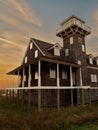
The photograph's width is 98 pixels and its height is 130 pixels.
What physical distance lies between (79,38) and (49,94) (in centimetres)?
1210

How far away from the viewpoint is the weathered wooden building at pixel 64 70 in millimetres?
19406

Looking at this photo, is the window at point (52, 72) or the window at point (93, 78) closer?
the window at point (52, 72)

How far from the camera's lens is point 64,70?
21.8 metres

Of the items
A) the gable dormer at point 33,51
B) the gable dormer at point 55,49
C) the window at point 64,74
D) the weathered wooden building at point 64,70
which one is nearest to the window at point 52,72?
the weathered wooden building at point 64,70

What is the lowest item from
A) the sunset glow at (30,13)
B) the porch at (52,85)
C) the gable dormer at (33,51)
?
the porch at (52,85)

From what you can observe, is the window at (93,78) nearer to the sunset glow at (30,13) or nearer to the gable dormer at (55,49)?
the gable dormer at (55,49)

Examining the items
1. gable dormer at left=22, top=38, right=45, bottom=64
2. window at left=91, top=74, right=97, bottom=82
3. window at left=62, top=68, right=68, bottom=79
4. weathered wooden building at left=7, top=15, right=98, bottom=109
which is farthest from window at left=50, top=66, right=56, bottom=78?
window at left=91, top=74, right=97, bottom=82

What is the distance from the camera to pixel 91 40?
27.6 m

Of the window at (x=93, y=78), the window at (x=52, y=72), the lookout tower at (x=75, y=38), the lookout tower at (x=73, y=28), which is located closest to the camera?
the window at (x=52, y=72)

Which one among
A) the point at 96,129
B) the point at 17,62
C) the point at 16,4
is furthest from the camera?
the point at 17,62

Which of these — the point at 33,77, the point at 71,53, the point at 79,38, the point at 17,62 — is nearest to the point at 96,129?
the point at 33,77

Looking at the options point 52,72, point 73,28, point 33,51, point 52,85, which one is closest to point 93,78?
point 73,28

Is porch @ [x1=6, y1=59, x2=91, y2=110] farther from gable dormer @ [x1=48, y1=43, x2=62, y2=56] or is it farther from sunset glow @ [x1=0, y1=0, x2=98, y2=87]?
sunset glow @ [x1=0, y1=0, x2=98, y2=87]

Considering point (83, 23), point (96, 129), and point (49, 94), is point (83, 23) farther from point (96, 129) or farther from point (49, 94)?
point (96, 129)
